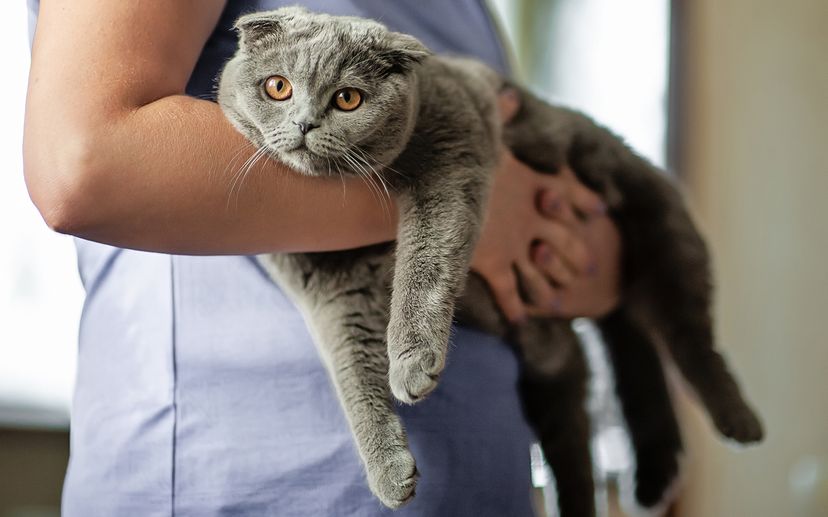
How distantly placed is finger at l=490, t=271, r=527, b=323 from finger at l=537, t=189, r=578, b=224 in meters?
0.11

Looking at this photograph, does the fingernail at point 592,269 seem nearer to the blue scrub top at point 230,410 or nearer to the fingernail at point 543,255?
the fingernail at point 543,255

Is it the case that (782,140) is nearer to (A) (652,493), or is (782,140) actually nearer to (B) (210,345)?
(A) (652,493)

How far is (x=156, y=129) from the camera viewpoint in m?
0.52

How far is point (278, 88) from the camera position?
0.57 m

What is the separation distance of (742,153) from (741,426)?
1349 millimetres

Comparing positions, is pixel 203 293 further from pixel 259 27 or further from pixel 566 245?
pixel 566 245

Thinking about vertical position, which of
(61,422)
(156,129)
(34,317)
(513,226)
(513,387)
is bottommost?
(61,422)

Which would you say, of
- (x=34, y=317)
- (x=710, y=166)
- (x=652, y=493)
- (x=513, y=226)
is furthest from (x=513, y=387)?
(x=710, y=166)

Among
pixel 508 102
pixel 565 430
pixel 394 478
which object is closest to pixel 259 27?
pixel 394 478

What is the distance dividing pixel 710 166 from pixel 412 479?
5.88 ft

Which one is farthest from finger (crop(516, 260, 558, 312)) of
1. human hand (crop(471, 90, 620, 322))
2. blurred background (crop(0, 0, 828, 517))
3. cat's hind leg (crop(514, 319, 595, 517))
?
blurred background (crop(0, 0, 828, 517))

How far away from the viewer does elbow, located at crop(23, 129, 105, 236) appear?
1.62 feet

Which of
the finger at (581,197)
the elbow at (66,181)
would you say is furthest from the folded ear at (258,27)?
the finger at (581,197)

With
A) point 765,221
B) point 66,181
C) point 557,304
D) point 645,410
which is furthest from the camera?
point 765,221
